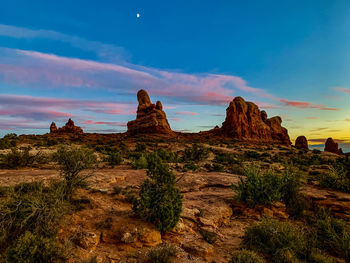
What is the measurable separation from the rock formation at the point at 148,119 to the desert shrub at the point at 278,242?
57.4m

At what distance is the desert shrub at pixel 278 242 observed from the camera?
221 inches

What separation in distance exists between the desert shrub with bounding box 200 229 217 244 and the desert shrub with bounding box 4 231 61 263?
456 centimetres

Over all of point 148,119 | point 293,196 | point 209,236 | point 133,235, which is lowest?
point 209,236

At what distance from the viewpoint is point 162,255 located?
16.9 feet

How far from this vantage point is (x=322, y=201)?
977 cm

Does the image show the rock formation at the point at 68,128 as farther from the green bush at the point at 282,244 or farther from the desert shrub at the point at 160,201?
the green bush at the point at 282,244

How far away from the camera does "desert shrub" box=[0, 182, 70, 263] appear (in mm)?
4641

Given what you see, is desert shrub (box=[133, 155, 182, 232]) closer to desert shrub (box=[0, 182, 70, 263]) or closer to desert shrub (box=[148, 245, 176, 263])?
desert shrub (box=[148, 245, 176, 263])

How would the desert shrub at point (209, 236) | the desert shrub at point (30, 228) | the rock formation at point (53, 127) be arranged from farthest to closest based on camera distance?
1. the rock formation at point (53, 127)
2. the desert shrub at point (209, 236)
3. the desert shrub at point (30, 228)

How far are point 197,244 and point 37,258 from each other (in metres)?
4.53

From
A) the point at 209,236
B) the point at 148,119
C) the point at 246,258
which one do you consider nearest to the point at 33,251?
the point at 209,236

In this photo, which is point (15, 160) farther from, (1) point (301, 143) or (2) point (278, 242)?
(1) point (301, 143)

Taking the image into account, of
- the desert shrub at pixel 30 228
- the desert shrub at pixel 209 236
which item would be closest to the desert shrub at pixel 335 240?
the desert shrub at pixel 209 236

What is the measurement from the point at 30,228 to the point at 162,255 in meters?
4.06
